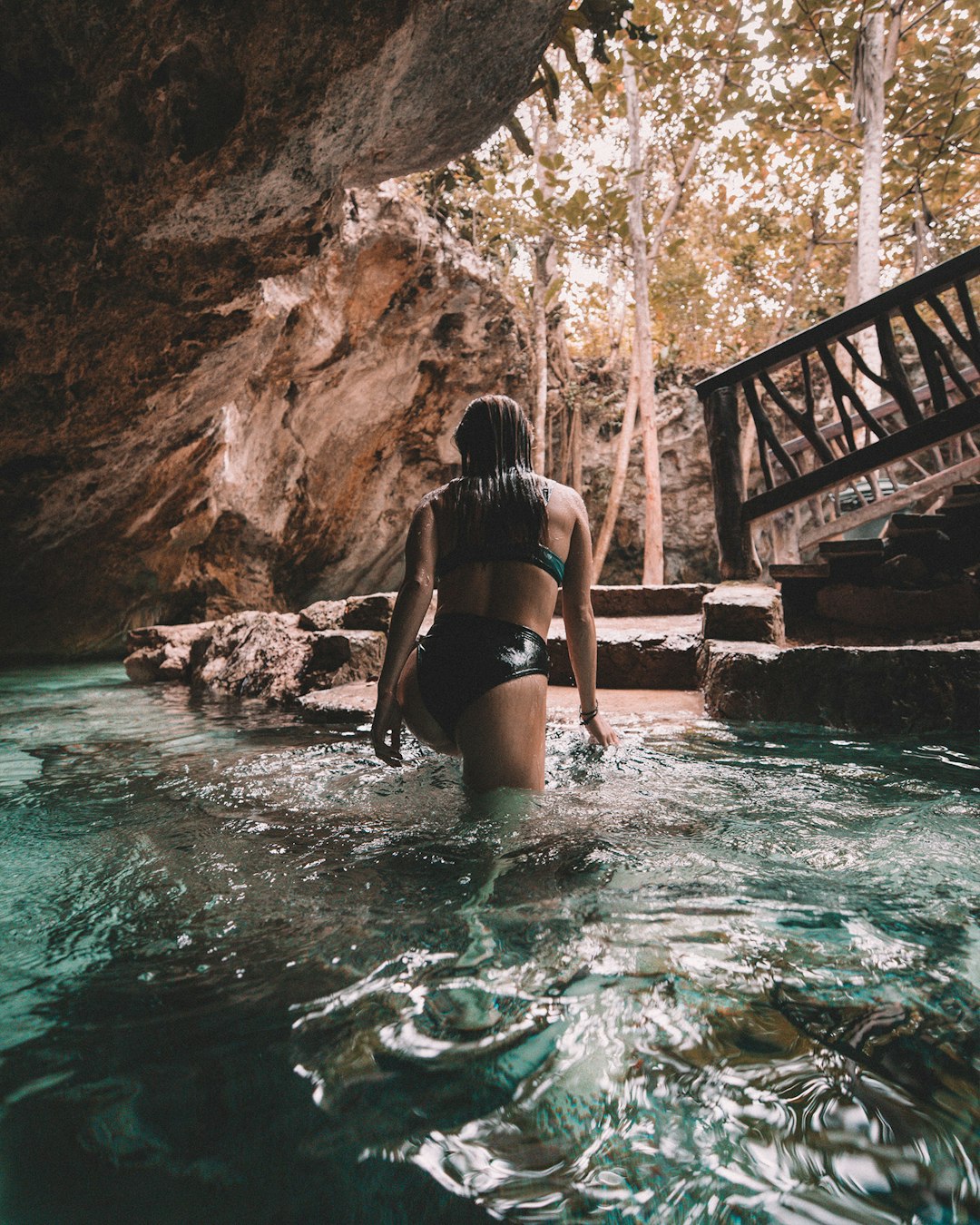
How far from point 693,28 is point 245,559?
426 inches

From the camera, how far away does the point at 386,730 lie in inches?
94.3

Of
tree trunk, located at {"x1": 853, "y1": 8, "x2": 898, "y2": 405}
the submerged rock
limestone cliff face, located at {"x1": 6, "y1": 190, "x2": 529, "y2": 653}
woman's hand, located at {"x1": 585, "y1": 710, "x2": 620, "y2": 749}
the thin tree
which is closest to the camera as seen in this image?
woman's hand, located at {"x1": 585, "y1": 710, "x2": 620, "y2": 749}

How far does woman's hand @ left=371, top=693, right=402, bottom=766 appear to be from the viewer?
238 cm

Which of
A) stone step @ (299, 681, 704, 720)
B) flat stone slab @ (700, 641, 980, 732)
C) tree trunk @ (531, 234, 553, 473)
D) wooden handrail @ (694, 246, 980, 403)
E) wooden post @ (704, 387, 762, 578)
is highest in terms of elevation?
tree trunk @ (531, 234, 553, 473)

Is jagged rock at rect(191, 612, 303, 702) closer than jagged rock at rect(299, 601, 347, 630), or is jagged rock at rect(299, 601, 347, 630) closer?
jagged rock at rect(191, 612, 303, 702)

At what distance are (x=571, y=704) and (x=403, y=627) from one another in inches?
81.8

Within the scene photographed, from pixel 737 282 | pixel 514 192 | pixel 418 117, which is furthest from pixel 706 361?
pixel 418 117

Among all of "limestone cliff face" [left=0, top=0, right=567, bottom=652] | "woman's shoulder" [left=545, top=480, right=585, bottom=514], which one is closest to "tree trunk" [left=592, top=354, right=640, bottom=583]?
"limestone cliff face" [left=0, top=0, right=567, bottom=652]

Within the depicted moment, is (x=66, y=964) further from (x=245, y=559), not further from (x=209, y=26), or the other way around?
(x=245, y=559)

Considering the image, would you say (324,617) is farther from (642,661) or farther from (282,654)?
(642,661)

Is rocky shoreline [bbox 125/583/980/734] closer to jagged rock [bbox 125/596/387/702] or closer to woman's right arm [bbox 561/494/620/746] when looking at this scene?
jagged rock [bbox 125/596/387/702]

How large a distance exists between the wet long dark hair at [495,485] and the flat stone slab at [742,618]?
232 centimetres

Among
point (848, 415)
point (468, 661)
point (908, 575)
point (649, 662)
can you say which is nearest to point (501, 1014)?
point (468, 661)

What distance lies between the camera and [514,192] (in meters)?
11.1
